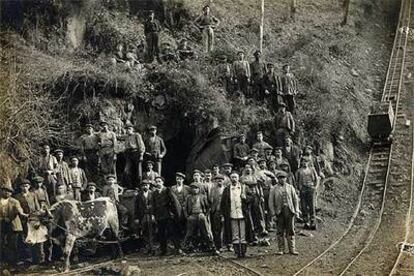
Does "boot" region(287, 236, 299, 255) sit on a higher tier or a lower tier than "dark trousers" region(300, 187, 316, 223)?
lower

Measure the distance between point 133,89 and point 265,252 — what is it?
202 inches

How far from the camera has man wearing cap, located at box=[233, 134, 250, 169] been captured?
14.0 meters

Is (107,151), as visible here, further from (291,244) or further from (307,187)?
(291,244)

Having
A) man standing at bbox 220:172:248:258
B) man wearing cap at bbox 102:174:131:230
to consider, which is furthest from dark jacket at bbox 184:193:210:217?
man wearing cap at bbox 102:174:131:230

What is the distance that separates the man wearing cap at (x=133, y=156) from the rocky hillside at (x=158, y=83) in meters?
0.97

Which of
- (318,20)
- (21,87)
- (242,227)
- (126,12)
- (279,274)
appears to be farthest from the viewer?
(318,20)

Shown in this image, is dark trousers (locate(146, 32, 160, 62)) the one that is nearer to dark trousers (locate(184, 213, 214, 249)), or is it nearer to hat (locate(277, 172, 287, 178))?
hat (locate(277, 172, 287, 178))

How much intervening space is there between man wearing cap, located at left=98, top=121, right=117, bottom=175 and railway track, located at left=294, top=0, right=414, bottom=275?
4.15 metres

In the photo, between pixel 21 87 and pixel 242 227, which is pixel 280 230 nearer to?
pixel 242 227

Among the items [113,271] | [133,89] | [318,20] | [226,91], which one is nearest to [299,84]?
[226,91]

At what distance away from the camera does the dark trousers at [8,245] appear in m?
12.2

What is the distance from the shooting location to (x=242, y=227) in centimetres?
1258

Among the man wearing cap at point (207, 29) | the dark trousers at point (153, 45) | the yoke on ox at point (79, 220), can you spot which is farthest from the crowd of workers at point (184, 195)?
the man wearing cap at point (207, 29)

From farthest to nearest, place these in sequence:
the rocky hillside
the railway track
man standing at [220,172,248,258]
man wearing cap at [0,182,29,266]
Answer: the rocky hillside < man standing at [220,172,248,258] < the railway track < man wearing cap at [0,182,29,266]
